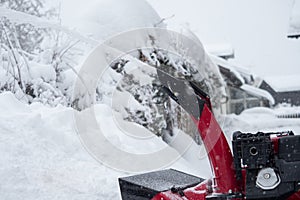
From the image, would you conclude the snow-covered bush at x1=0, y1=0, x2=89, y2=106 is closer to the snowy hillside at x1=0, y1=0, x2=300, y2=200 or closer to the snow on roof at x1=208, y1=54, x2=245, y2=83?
the snowy hillside at x1=0, y1=0, x2=300, y2=200

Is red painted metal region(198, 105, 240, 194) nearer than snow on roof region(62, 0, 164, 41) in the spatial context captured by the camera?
Yes

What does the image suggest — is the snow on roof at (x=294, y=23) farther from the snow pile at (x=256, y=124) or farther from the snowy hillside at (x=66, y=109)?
the snow pile at (x=256, y=124)

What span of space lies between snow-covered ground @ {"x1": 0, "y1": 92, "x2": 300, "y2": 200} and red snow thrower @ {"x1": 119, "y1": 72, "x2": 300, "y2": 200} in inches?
49.9

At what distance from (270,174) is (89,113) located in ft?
11.3

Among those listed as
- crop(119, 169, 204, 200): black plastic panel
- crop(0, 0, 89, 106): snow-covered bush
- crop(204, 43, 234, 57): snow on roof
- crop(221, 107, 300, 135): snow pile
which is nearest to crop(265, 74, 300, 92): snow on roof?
crop(204, 43, 234, 57): snow on roof

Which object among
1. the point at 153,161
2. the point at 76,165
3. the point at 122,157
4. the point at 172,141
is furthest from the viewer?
the point at 172,141

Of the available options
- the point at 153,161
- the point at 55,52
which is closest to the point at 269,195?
the point at 153,161

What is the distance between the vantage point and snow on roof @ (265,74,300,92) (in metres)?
31.7

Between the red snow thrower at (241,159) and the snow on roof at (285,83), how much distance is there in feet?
98.7

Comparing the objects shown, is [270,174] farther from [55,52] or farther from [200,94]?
[55,52]

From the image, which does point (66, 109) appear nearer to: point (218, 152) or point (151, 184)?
point (151, 184)

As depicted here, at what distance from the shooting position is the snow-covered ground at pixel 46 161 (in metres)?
3.61

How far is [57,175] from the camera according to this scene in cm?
390

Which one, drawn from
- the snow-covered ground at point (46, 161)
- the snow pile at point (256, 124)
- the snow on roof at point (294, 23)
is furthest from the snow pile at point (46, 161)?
the snow pile at point (256, 124)
